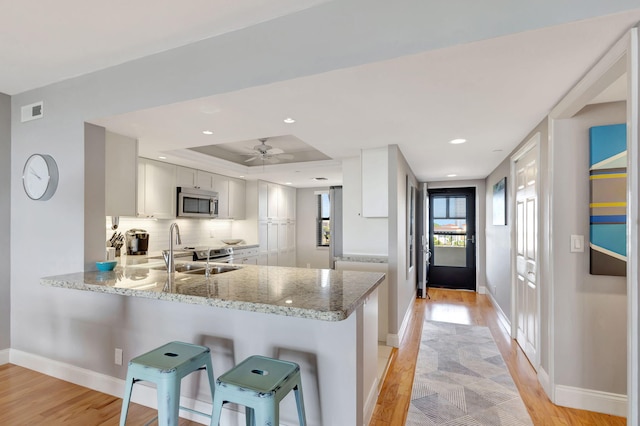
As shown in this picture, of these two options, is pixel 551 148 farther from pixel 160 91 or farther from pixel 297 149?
pixel 297 149

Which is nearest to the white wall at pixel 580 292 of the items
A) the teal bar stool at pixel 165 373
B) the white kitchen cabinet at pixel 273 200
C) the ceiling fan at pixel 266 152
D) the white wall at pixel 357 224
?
the white wall at pixel 357 224

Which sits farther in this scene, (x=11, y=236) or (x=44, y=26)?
(x=11, y=236)

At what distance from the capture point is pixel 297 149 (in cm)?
507

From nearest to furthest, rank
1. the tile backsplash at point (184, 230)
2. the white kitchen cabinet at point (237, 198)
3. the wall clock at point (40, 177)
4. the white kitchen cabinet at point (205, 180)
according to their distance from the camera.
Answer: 1. the wall clock at point (40, 177)
2. the tile backsplash at point (184, 230)
3. the white kitchen cabinet at point (205, 180)
4. the white kitchen cabinet at point (237, 198)

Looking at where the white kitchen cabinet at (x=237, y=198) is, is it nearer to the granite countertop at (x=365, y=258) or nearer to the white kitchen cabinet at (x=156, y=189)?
the white kitchen cabinet at (x=156, y=189)

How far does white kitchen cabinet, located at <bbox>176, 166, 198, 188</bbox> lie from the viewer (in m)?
4.59

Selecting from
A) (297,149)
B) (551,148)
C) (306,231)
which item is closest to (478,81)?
(551,148)

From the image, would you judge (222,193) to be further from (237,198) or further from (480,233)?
(480,233)

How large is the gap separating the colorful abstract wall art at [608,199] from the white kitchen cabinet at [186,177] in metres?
4.65

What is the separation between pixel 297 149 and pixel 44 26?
347 cm

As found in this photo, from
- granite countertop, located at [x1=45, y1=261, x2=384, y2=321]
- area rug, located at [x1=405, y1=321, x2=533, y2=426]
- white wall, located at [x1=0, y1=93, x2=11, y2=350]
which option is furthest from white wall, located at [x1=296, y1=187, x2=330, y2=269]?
white wall, located at [x1=0, y1=93, x2=11, y2=350]

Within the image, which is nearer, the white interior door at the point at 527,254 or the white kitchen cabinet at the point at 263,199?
the white interior door at the point at 527,254

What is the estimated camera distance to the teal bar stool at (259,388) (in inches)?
53.9

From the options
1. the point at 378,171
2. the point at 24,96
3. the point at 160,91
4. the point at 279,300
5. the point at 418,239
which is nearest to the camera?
the point at 279,300
